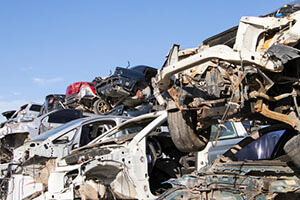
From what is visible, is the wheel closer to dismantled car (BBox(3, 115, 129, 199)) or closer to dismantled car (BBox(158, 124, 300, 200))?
dismantled car (BBox(3, 115, 129, 199))

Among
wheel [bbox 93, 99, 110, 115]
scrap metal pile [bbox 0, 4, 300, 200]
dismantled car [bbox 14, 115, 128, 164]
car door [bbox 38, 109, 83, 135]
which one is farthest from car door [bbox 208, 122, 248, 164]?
wheel [bbox 93, 99, 110, 115]

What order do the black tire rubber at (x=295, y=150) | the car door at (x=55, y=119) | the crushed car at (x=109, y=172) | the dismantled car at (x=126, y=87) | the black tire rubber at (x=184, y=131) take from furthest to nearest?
the dismantled car at (x=126, y=87) < the car door at (x=55, y=119) < the crushed car at (x=109, y=172) < the black tire rubber at (x=184, y=131) < the black tire rubber at (x=295, y=150)

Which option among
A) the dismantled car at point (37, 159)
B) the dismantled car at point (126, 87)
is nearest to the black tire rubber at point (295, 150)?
the dismantled car at point (37, 159)

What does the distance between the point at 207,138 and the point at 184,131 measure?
0.47 m

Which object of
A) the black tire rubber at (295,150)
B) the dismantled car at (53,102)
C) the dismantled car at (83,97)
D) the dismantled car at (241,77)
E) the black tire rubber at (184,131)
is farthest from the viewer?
the dismantled car at (53,102)

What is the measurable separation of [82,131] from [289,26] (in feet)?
17.8

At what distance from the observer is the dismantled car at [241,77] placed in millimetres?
4102

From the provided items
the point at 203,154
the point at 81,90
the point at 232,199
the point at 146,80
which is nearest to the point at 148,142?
the point at 203,154

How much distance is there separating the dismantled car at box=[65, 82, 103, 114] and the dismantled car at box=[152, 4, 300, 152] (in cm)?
996

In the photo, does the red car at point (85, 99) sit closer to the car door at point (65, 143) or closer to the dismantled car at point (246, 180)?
the car door at point (65, 143)

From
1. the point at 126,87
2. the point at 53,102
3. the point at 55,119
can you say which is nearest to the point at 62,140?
the point at 55,119

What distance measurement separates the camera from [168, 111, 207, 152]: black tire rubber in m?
5.05

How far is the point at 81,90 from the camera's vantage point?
1534cm

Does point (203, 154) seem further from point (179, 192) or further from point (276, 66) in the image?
point (276, 66)
